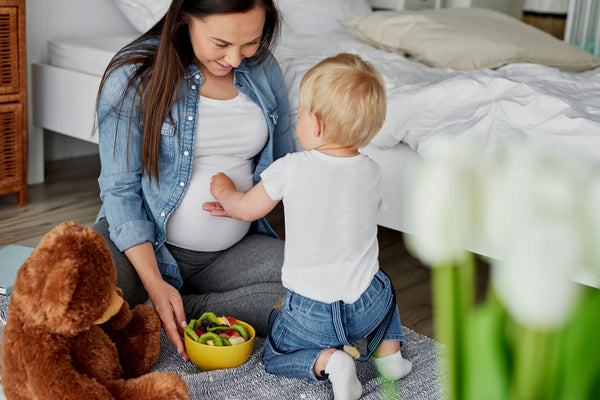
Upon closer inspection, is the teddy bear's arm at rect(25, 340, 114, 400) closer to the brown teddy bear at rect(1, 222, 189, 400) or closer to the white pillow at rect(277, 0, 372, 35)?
the brown teddy bear at rect(1, 222, 189, 400)

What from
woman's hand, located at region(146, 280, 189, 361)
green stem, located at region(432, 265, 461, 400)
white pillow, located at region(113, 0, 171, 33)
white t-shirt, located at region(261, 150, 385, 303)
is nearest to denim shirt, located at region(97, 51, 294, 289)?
woman's hand, located at region(146, 280, 189, 361)

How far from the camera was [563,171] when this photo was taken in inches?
9.3

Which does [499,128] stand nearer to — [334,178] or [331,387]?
[334,178]

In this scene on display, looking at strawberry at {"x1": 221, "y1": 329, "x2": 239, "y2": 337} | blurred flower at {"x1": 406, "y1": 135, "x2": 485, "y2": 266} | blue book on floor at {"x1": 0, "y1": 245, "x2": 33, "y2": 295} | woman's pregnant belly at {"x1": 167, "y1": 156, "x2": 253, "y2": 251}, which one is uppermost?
blurred flower at {"x1": 406, "y1": 135, "x2": 485, "y2": 266}

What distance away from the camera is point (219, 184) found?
1.26 metres

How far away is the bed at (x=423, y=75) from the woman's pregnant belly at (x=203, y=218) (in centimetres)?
40

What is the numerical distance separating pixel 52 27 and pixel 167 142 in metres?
1.42

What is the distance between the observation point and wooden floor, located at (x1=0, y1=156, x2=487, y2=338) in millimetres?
1706

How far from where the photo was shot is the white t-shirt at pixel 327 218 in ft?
3.59

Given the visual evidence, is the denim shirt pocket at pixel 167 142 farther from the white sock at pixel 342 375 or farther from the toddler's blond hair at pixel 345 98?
the white sock at pixel 342 375

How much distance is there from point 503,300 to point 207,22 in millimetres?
1021

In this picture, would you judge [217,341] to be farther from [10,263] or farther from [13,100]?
[13,100]

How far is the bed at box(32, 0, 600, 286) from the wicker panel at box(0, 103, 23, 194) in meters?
0.20

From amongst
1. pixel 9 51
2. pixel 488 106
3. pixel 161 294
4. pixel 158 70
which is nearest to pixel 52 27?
pixel 9 51
